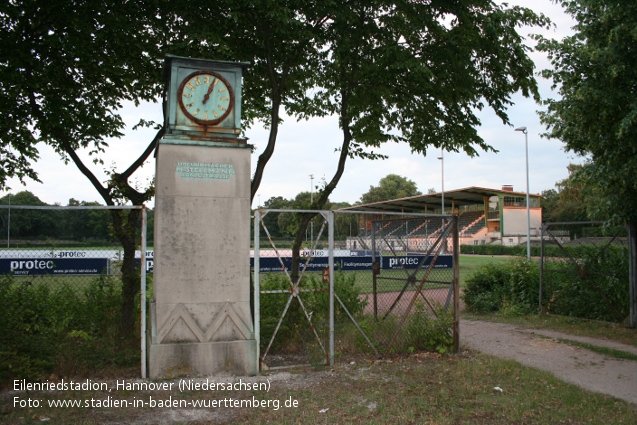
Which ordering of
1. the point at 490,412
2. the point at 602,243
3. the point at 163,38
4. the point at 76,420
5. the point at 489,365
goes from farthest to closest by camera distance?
the point at 602,243
the point at 163,38
the point at 489,365
the point at 490,412
the point at 76,420

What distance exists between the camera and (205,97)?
8102 mm

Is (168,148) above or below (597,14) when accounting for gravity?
below

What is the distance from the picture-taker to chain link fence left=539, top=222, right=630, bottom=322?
1221 cm

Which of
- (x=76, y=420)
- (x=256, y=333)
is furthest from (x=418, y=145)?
(x=76, y=420)

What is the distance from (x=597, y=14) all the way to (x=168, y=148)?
29.6 feet

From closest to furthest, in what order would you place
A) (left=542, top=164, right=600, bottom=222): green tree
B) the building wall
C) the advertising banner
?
the advertising banner → (left=542, top=164, right=600, bottom=222): green tree → the building wall

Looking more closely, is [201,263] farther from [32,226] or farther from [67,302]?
[32,226]

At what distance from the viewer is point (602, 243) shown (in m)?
12.8

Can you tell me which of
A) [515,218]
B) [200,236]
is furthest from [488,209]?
[200,236]

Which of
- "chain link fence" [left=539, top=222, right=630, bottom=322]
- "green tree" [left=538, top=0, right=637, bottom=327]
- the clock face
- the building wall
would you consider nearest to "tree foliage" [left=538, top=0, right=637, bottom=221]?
"green tree" [left=538, top=0, right=637, bottom=327]

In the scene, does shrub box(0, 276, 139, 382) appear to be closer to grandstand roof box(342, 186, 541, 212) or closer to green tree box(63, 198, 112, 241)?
green tree box(63, 198, 112, 241)

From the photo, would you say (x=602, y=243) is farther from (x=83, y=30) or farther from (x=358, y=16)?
(x=83, y=30)

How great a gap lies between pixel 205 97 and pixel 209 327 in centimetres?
350

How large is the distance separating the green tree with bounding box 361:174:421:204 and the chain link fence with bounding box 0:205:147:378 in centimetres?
10104
